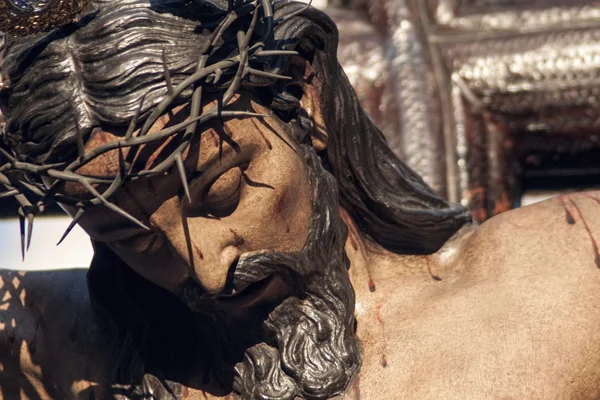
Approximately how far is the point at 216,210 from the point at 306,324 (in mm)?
243

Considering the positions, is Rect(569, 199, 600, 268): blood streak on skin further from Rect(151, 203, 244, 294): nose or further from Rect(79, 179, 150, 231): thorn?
Rect(79, 179, 150, 231): thorn

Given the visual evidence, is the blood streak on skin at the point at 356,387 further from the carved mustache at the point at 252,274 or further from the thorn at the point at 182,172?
the thorn at the point at 182,172

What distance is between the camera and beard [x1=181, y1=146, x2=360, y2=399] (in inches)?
90.2

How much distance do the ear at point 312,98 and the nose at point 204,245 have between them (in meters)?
0.27

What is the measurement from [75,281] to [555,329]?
87 centimetres

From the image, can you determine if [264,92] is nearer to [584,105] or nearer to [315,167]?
[315,167]

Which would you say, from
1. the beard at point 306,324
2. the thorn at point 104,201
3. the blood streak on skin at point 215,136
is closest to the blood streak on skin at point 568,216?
the beard at point 306,324

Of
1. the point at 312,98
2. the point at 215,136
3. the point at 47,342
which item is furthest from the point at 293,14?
the point at 47,342

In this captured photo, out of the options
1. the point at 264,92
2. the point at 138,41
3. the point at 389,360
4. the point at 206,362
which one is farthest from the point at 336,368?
the point at 138,41

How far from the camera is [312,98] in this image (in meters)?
2.42

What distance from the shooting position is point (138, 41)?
215cm

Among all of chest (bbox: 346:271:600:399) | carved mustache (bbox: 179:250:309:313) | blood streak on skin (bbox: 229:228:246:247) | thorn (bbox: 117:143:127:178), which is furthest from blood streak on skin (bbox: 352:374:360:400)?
thorn (bbox: 117:143:127:178)

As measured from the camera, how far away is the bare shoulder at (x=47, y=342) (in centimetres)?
256

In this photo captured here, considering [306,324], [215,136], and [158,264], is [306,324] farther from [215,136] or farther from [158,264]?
[215,136]
